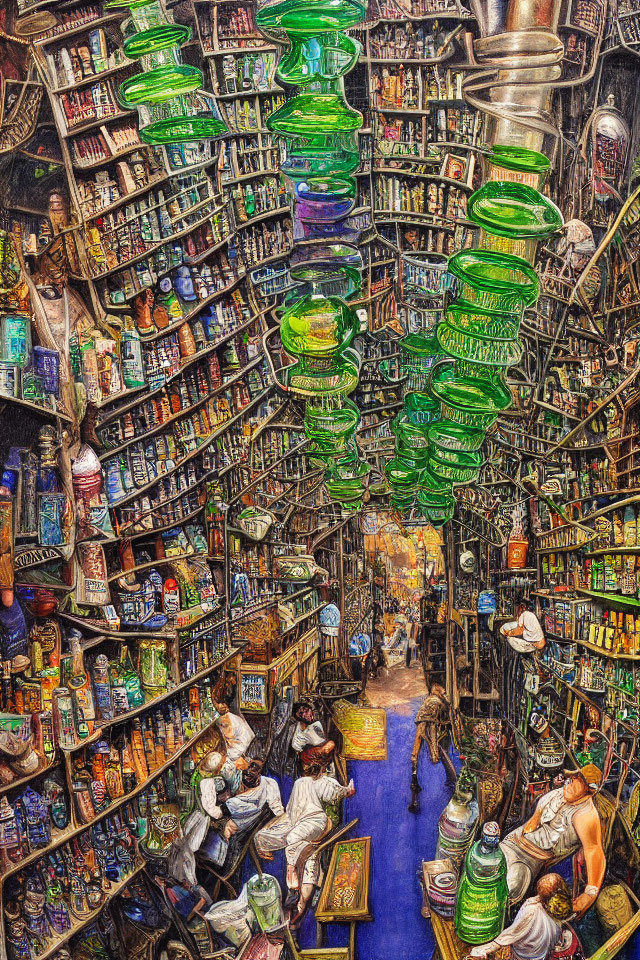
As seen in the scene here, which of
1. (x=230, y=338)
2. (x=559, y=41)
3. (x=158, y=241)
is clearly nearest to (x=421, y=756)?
(x=230, y=338)

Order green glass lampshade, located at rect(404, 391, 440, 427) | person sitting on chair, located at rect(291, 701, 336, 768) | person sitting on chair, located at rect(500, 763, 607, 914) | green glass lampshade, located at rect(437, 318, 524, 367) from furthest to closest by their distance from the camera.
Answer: person sitting on chair, located at rect(291, 701, 336, 768) < person sitting on chair, located at rect(500, 763, 607, 914) < green glass lampshade, located at rect(404, 391, 440, 427) < green glass lampshade, located at rect(437, 318, 524, 367)

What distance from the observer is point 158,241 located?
4.36 meters

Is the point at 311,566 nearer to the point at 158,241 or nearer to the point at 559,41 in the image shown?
the point at 158,241

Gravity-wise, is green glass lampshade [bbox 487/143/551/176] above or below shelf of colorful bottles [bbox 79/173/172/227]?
below

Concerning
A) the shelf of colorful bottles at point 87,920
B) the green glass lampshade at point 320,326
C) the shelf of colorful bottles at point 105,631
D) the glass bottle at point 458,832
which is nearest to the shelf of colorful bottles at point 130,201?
the green glass lampshade at point 320,326

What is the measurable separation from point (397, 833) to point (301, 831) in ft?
1.52

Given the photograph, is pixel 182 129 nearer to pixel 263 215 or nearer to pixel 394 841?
pixel 263 215

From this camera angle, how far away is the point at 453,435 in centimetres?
400

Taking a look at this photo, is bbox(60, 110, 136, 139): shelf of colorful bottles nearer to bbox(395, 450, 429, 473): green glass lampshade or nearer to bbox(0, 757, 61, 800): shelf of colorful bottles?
bbox(395, 450, 429, 473): green glass lampshade

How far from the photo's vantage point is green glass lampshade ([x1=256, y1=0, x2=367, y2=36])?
111 inches

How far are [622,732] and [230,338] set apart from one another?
2510mm

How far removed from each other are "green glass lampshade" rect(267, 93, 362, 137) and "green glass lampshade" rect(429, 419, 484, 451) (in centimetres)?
131

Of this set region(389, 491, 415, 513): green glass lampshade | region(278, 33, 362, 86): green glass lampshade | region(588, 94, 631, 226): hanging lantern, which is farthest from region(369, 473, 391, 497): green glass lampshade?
region(278, 33, 362, 86): green glass lampshade

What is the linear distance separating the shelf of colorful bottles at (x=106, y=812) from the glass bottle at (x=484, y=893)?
141cm
